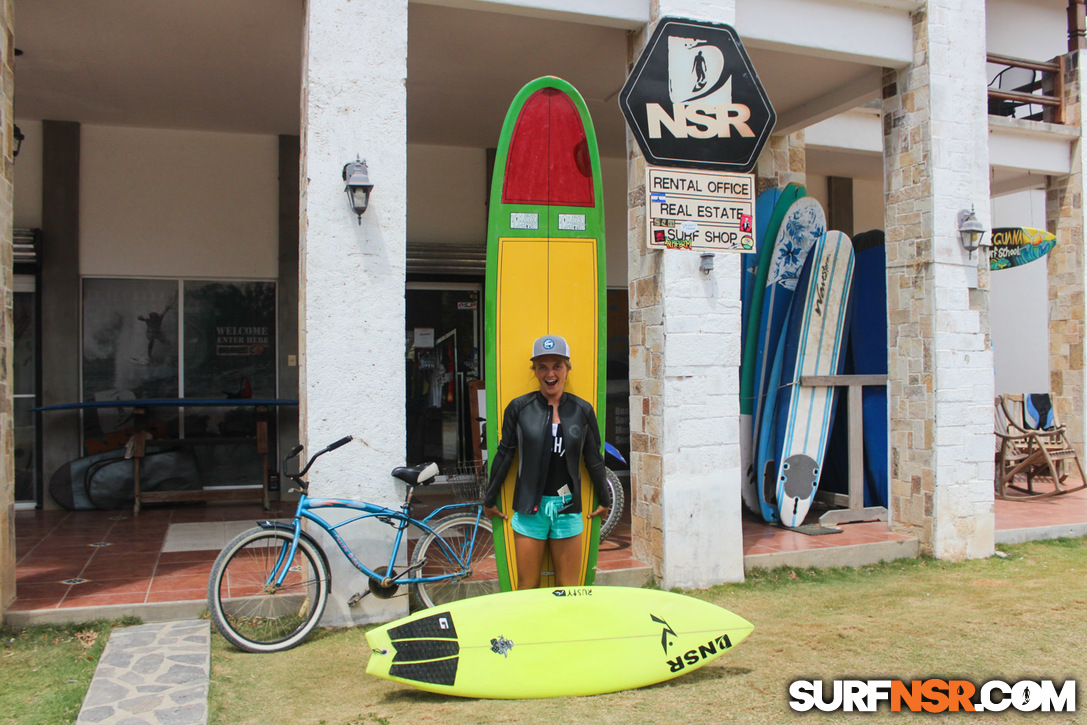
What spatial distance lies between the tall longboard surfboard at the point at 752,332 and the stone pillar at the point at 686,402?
1.56 meters

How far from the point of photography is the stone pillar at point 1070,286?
8.43 meters

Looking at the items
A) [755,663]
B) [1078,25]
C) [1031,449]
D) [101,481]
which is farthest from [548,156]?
[1078,25]

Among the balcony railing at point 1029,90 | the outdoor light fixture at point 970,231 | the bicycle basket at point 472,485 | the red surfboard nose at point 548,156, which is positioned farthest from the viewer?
the balcony railing at point 1029,90

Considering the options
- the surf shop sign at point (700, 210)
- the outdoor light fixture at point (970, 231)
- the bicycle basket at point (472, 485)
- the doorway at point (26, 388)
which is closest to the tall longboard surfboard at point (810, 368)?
the outdoor light fixture at point (970, 231)

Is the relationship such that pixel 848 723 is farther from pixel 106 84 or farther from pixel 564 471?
pixel 106 84

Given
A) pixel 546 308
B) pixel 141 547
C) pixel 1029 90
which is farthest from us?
pixel 1029 90

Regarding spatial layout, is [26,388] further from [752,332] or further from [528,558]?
[752,332]

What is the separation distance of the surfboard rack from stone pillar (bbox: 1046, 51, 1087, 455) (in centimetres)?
350

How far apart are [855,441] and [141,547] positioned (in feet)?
16.7

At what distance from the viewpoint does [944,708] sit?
3.15 m

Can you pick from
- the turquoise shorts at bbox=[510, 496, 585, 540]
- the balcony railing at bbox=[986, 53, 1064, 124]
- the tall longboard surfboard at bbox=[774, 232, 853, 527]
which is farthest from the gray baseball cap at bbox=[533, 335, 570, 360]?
the balcony railing at bbox=[986, 53, 1064, 124]

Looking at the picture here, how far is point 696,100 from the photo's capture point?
4.96 meters

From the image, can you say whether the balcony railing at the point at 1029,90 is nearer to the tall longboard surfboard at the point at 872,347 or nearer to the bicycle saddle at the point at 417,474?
the tall longboard surfboard at the point at 872,347

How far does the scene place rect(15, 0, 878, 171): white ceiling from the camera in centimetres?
498
